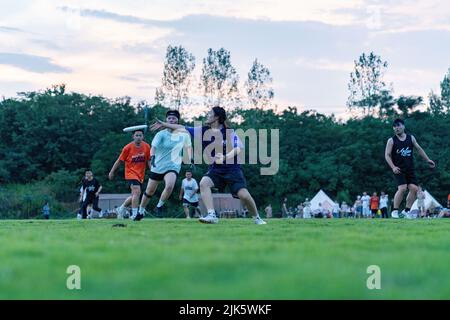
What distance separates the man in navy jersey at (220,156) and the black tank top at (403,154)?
5708 mm

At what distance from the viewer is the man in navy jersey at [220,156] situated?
1321 cm

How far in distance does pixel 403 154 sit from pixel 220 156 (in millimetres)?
6324

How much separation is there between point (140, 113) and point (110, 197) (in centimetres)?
2732

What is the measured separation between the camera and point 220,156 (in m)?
13.2

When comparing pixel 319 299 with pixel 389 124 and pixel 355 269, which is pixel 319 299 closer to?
pixel 355 269

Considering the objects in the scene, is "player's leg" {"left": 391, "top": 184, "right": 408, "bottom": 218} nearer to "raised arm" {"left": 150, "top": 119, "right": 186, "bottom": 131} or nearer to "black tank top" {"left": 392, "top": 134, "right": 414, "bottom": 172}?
"black tank top" {"left": 392, "top": 134, "right": 414, "bottom": 172}

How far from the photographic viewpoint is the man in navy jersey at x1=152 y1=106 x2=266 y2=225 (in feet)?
43.3

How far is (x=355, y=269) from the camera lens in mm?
4938

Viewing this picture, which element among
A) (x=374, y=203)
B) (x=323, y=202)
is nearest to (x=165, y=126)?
(x=374, y=203)

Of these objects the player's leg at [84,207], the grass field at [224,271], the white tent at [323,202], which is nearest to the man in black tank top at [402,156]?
the grass field at [224,271]

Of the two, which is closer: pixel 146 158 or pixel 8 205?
pixel 146 158

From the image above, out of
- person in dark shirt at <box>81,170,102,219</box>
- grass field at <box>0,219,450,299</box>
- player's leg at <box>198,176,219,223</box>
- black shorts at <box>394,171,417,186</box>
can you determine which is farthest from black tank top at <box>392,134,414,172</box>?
person in dark shirt at <box>81,170,102,219</box>

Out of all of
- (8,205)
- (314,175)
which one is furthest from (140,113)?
(8,205)

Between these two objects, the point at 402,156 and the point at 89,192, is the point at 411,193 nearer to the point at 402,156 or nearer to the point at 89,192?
the point at 402,156
